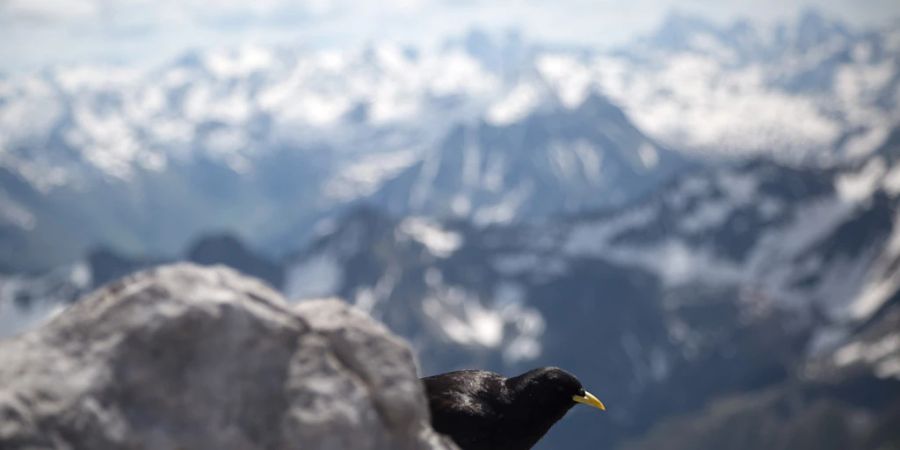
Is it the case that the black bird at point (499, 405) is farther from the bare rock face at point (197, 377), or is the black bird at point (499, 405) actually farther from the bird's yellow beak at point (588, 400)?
the bare rock face at point (197, 377)

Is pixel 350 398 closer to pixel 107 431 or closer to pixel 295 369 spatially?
pixel 295 369

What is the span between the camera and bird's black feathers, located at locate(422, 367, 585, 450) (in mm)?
10266

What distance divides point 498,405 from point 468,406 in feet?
1.51

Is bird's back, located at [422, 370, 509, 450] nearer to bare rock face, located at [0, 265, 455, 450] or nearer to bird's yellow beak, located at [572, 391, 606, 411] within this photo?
bird's yellow beak, located at [572, 391, 606, 411]

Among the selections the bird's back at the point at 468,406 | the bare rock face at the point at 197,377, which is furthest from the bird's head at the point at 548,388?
the bare rock face at the point at 197,377

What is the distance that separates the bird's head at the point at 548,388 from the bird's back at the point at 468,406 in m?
0.22

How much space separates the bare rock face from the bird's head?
3.00 m

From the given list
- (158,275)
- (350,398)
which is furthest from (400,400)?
(158,275)

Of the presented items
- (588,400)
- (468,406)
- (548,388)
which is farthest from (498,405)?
(588,400)

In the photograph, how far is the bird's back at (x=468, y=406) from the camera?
33.4ft

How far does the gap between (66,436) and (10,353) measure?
31.4 inches


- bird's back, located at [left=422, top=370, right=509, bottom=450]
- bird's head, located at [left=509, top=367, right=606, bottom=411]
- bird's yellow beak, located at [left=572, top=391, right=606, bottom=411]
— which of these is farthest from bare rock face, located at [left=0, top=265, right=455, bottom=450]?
bird's yellow beak, located at [left=572, top=391, right=606, bottom=411]

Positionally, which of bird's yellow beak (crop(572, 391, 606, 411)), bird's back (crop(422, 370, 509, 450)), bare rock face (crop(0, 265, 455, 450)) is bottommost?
bare rock face (crop(0, 265, 455, 450))

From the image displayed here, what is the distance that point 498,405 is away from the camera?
35.2 ft
